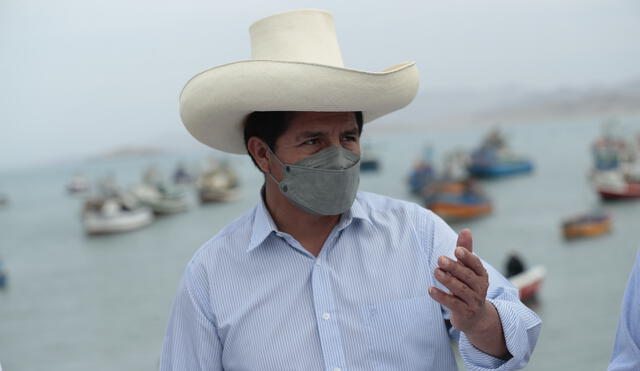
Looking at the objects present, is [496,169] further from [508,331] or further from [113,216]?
[508,331]

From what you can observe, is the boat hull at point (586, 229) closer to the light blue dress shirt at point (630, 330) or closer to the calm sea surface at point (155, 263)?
the calm sea surface at point (155, 263)

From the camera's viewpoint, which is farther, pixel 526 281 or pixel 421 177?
pixel 421 177

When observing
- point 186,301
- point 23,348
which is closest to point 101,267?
point 23,348

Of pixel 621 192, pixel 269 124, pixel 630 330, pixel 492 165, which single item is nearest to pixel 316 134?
pixel 269 124

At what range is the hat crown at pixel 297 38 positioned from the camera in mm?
1642

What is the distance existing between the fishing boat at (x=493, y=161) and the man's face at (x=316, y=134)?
1906 inches

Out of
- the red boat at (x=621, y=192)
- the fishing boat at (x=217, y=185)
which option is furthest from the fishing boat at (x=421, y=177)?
the fishing boat at (x=217, y=185)

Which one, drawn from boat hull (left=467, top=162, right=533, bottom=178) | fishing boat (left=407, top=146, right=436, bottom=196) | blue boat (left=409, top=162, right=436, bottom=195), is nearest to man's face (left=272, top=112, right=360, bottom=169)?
fishing boat (left=407, top=146, right=436, bottom=196)

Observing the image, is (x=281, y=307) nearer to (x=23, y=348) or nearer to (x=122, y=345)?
(x=122, y=345)

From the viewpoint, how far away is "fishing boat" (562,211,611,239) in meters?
32.8

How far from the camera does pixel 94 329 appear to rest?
28.0 meters

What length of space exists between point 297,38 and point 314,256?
0.50m

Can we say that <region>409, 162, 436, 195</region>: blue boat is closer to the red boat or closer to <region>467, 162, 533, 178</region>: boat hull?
<region>467, 162, 533, 178</region>: boat hull

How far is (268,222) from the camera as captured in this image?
158cm
